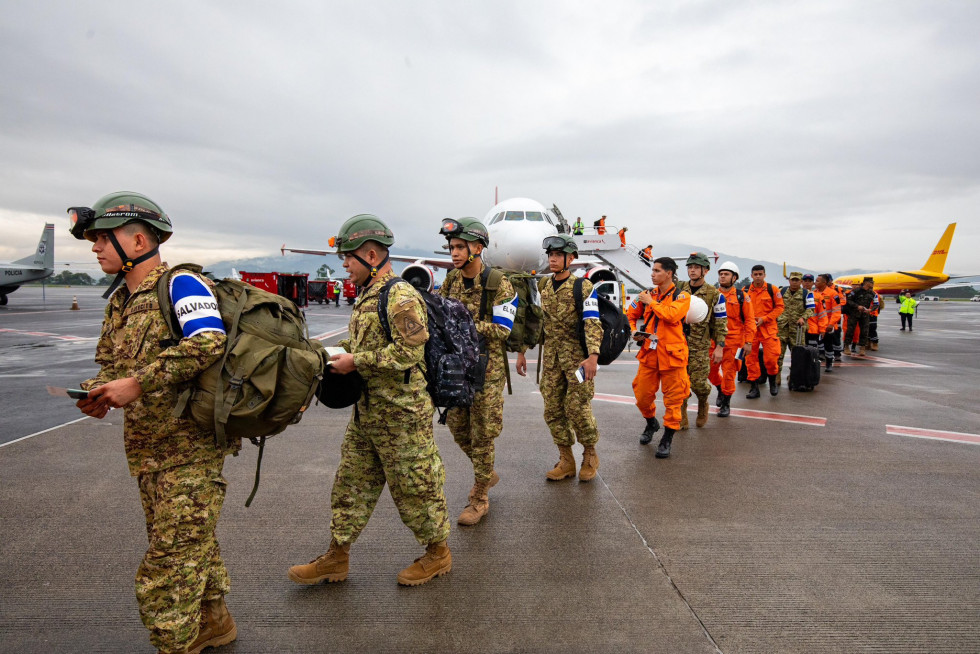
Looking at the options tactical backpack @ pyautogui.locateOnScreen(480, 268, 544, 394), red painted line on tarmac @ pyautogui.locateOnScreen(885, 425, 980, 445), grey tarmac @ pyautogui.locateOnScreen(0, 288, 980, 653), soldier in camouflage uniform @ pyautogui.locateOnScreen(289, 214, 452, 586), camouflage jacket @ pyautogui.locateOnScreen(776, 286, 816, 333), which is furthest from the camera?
camouflage jacket @ pyautogui.locateOnScreen(776, 286, 816, 333)

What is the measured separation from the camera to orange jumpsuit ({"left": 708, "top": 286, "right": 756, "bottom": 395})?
6.87 m

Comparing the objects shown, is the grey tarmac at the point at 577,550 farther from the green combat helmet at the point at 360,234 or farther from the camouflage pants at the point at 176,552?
the green combat helmet at the point at 360,234

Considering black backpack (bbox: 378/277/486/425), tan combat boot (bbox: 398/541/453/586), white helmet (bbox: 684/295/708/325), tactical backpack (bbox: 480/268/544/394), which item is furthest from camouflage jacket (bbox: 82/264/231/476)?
white helmet (bbox: 684/295/708/325)

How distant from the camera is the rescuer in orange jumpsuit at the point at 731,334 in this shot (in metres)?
6.87

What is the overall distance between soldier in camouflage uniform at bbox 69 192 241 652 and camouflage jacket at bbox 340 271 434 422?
674mm

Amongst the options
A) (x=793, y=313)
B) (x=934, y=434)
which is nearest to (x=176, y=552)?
(x=934, y=434)

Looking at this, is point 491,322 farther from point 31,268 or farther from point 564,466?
point 31,268

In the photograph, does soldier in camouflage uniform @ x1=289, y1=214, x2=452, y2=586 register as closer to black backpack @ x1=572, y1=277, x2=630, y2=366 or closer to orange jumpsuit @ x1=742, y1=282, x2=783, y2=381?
black backpack @ x1=572, y1=277, x2=630, y2=366

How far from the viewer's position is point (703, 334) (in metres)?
6.26

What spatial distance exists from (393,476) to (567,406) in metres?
2.00

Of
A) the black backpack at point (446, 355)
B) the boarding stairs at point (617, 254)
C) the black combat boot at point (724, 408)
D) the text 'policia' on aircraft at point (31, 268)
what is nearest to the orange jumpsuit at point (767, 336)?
the black combat boot at point (724, 408)

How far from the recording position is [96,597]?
9.02 feet

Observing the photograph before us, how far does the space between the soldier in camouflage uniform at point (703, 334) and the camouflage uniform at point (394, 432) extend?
13.6 ft

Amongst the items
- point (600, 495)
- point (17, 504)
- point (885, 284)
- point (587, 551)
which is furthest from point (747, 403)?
point (885, 284)
